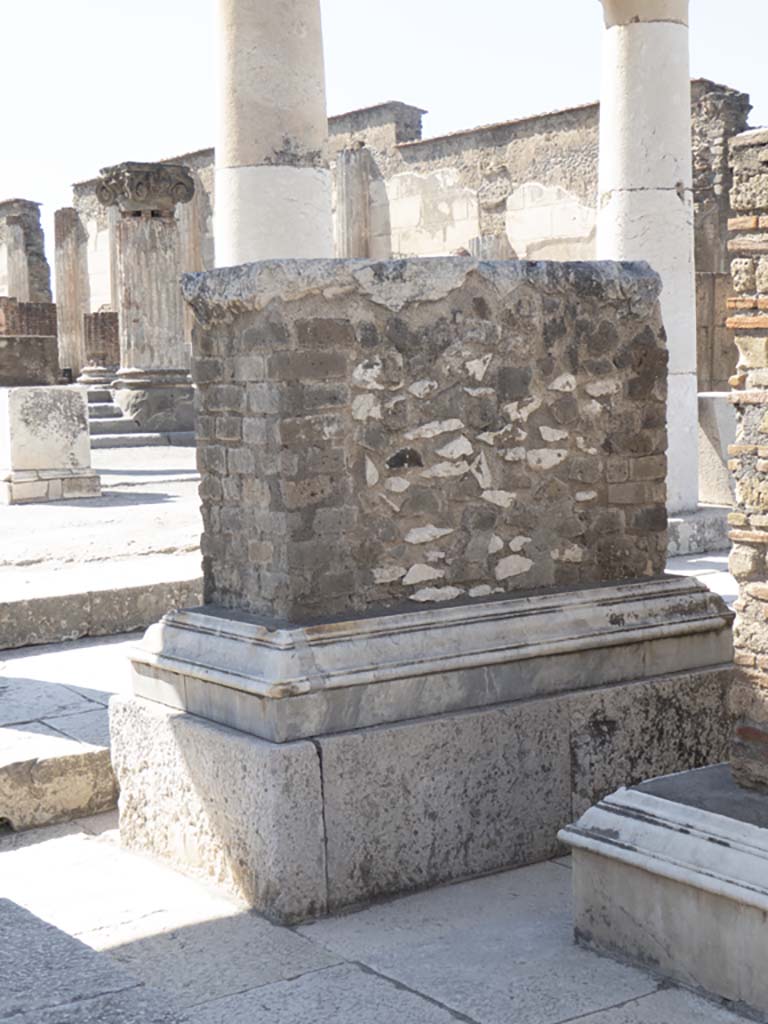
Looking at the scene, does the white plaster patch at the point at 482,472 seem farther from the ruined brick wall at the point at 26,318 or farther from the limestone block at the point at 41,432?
the ruined brick wall at the point at 26,318

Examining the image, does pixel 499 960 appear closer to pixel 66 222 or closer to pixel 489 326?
pixel 489 326

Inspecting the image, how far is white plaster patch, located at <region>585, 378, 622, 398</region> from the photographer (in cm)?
429

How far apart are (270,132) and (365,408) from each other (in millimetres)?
3797

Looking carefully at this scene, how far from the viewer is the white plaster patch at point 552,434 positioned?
4.22m

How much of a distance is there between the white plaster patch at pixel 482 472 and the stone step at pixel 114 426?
43.4 feet

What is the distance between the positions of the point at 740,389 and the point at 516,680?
1.18 meters

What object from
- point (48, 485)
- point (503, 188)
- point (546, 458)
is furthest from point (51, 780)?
point (503, 188)

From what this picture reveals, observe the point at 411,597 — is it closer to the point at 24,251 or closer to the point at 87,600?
the point at 87,600

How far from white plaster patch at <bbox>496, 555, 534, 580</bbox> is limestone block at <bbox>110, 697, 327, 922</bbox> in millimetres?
920

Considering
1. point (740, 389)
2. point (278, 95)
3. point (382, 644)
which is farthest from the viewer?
point (278, 95)

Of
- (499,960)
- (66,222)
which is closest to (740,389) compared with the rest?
(499,960)

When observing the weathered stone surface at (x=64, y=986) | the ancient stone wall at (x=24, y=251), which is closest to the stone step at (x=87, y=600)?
the weathered stone surface at (x=64, y=986)

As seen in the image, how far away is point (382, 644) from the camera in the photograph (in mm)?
3787

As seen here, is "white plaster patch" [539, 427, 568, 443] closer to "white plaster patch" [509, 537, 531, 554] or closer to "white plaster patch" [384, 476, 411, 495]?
"white plaster patch" [509, 537, 531, 554]
